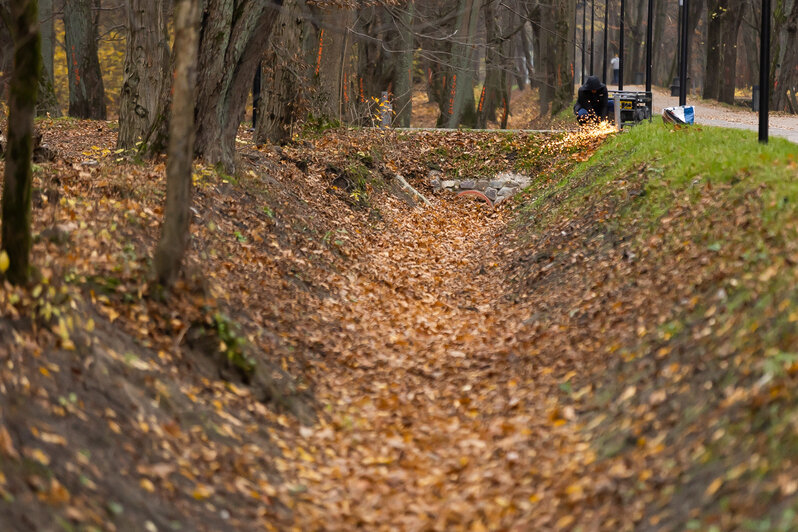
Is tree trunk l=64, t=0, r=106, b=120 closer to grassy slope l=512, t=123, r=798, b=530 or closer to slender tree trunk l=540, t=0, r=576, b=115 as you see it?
slender tree trunk l=540, t=0, r=576, b=115

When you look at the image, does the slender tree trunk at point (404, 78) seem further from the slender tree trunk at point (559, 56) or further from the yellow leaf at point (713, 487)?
the yellow leaf at point (713, 487)

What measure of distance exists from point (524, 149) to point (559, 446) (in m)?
15.6

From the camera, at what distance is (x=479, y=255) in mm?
14164

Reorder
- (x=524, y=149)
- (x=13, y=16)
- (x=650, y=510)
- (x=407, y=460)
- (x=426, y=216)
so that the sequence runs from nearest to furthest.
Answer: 1. (x=650, y=510)
2. (x=13, y=16)
3. (x=407, y=460)
4. (x=426, y=216)
5. (x=524, y=149)

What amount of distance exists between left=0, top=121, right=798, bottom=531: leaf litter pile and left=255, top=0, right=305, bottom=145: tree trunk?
5092mm

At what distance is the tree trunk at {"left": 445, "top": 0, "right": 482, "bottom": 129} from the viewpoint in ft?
90.6

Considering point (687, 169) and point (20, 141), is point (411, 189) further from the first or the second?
point (20, 141)

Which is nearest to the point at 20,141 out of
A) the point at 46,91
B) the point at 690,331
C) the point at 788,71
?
the point at 690,331

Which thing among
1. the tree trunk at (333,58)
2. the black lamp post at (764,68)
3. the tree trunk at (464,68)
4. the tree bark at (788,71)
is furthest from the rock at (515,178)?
the tree bark at (788,71)

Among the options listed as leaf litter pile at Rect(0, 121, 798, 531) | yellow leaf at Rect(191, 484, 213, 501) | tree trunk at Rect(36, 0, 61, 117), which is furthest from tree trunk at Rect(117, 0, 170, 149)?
yellow leaf at Rect(191, 484, 213, 501)

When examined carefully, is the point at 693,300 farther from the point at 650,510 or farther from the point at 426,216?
the point at 426,216

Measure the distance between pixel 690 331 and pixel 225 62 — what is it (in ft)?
25.6

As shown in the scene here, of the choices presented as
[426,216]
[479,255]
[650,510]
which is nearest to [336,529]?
[650,510]

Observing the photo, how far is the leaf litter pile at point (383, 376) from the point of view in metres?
4.94
